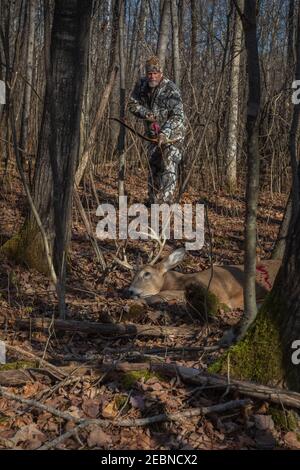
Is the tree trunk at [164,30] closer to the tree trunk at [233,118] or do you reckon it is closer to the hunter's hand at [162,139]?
the hunter's hand at [162,139]

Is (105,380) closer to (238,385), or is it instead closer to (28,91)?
(238,385)

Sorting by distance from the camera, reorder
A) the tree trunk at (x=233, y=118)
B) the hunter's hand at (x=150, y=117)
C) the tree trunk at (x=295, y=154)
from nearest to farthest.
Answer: the tree trunk at (x=295, y=154)
the hunter's hand at (x=150, y=117)
the tree trunk at (x=233, y=118)

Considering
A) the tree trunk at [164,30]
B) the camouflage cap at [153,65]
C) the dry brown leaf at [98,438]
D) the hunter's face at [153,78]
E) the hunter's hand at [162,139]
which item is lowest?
the dry brown leaf at [98,438]

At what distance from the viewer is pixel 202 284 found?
676 centimetres

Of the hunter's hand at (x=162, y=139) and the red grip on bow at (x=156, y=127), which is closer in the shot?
the hunter's hand at (x=162, y=139)

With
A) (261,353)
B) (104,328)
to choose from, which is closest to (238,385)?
(261,353)

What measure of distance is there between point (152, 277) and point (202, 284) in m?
0.92

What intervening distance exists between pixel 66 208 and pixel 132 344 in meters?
1.66

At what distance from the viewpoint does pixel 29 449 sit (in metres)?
3.31

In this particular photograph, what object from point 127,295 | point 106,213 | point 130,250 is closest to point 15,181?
point 106,213

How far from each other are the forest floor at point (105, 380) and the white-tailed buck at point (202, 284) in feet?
0.67

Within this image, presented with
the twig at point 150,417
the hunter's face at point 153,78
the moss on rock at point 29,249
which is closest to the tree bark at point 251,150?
the twig at point 150,417

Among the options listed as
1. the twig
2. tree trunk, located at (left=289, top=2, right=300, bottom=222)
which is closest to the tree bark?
tree trunk, located at (left=289, top=2, right=300, bottom=222)

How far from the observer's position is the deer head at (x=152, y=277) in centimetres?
706
